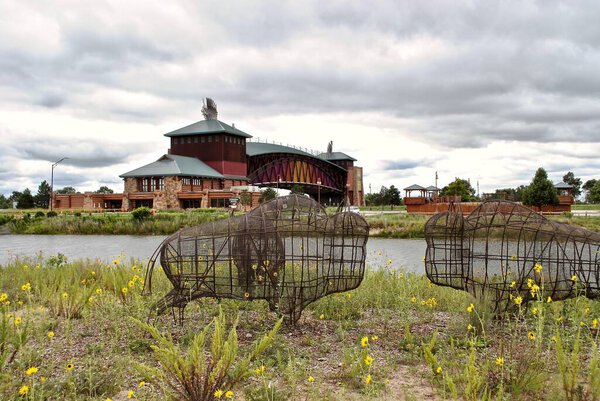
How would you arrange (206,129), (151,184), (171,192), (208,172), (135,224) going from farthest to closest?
(206,129) → (208,172) → (151,184) → (171,192) → (135,224)

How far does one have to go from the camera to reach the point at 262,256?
6.79m

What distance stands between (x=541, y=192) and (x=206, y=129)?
41346 millimetres

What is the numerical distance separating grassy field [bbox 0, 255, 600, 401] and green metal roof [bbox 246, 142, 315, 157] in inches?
2645

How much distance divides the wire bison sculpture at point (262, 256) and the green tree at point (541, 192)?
40.9 meters

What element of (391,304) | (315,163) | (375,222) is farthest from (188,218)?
(315,163)

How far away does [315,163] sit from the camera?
86500mm

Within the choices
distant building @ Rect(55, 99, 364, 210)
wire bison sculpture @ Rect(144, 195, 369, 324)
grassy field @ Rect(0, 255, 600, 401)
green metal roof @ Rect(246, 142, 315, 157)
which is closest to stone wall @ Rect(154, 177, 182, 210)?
distant building @ Rect(55, 99, 364, 210)

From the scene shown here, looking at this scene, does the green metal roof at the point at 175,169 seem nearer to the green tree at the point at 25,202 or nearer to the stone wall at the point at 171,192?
the stone wall at the point at 171,192

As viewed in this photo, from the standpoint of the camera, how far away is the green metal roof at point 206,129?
6503cm

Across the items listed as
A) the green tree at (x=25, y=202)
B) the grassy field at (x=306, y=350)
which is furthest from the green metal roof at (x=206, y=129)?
the grassy field at (x=306, y=350)

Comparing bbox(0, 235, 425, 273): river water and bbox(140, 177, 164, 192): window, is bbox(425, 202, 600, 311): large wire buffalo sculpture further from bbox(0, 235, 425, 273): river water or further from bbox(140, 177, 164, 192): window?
bbox(140, 177, 164, 192): window

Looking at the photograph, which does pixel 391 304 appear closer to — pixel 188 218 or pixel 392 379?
pixel 392 379

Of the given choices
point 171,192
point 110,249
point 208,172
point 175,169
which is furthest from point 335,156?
point 110,249

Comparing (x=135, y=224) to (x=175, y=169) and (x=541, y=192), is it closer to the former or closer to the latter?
(x=175, y=169)
